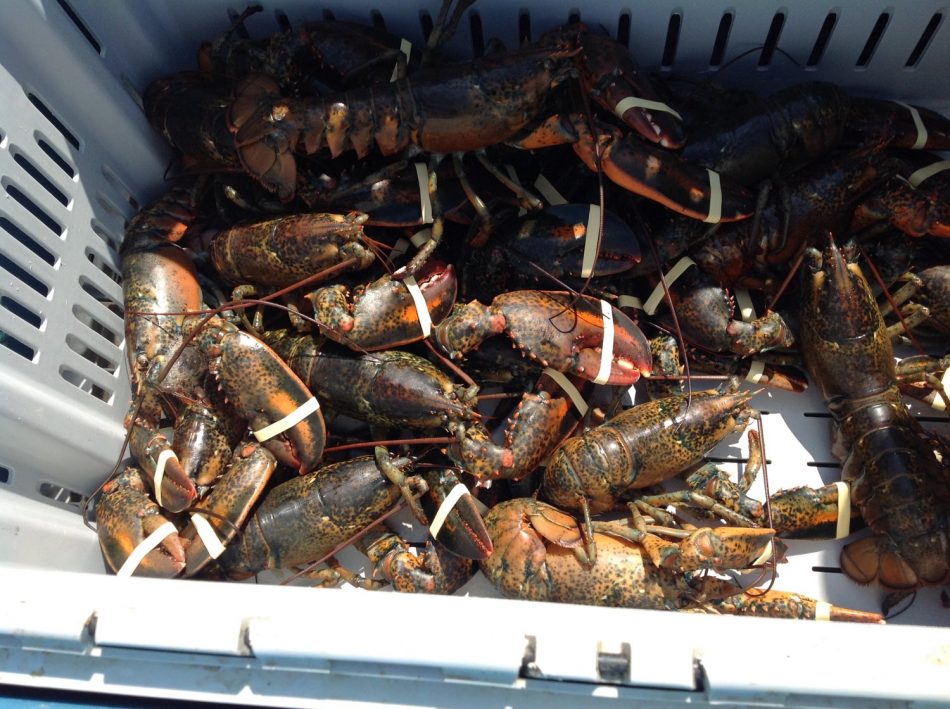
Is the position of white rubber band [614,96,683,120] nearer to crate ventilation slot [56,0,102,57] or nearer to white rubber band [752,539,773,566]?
white rubber band [752,539,773,566]

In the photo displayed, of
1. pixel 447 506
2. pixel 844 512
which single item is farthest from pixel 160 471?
pixel 844 512

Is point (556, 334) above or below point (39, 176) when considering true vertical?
below

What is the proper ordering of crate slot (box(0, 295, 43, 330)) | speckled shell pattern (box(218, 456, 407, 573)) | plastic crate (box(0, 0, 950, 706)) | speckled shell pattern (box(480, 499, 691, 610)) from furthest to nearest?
speckled shell pattern (box(218, 456, 407, 573))
speckled shell pattern (box(480, 499, 691, 610))
crate slot (box(0, 295, 43, 330))
plastic crate (box(0, 0, 950, 706))

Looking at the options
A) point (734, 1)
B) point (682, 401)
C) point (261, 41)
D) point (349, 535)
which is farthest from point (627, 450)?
point (261, 41)

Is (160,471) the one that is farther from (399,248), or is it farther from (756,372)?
(756,372)

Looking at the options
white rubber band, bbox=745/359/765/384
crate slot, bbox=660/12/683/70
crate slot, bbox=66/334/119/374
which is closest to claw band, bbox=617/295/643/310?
white rubber band, bbox=745/359/765/384

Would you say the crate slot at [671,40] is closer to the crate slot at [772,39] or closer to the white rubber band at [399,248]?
the crate slot at [772,39]
